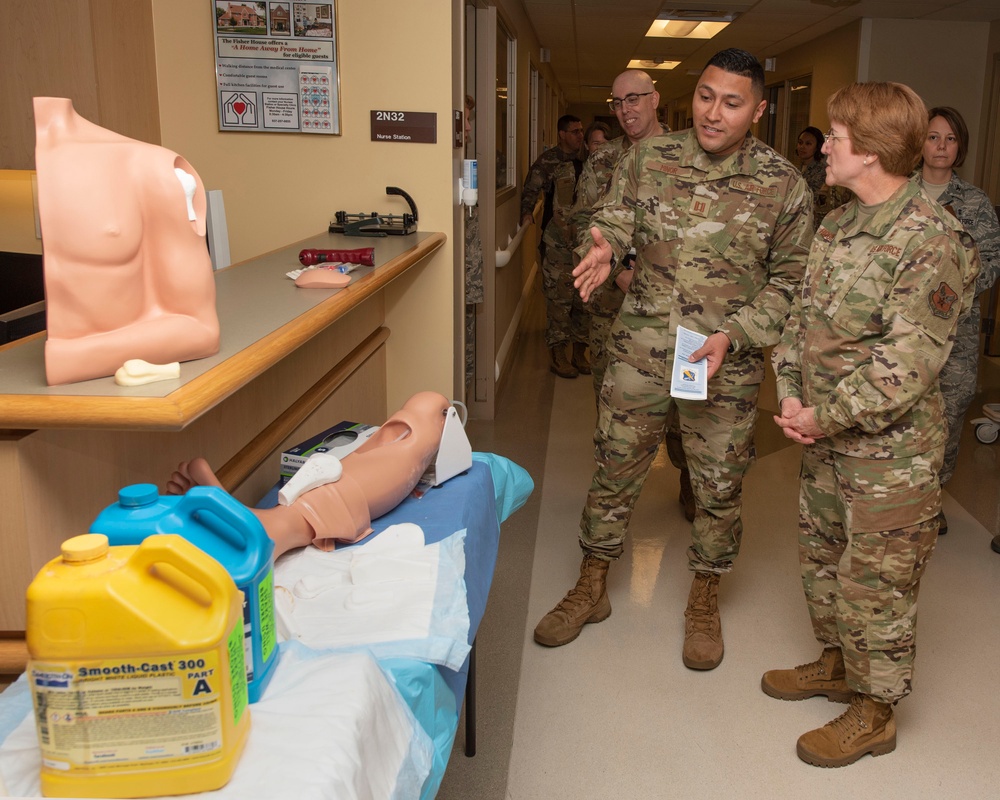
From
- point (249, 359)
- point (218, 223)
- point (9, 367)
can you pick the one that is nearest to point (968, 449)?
point (218, 223)

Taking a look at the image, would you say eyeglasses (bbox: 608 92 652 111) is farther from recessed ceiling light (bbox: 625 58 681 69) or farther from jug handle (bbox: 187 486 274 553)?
recessed ceiling light (bbox: 625 58 681 69)

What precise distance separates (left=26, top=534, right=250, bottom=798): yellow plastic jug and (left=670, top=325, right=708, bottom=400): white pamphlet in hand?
5.33 ft

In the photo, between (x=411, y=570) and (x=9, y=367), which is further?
(x=411, y=570)

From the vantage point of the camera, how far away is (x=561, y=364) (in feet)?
19.7

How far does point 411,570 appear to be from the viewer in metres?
1.49

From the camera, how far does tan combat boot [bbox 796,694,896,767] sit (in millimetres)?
2143

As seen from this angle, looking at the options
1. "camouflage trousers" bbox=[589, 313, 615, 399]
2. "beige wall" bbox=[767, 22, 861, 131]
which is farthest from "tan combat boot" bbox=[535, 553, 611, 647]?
"beige wall" bbox=[767, 22, 861, 131]

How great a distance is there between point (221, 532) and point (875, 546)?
151cm

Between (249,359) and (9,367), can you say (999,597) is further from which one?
(9,367)

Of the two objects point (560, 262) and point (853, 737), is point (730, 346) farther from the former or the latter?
point (560, 262)

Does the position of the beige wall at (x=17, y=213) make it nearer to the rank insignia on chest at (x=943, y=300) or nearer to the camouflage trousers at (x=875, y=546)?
the camouflage trousers at (x=875, y=546)

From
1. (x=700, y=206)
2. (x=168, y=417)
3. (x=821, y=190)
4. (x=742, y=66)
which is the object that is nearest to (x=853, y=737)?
(x=700, y=206)

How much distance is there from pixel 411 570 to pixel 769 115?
10281 mm

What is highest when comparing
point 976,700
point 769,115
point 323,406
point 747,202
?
point 769,115
